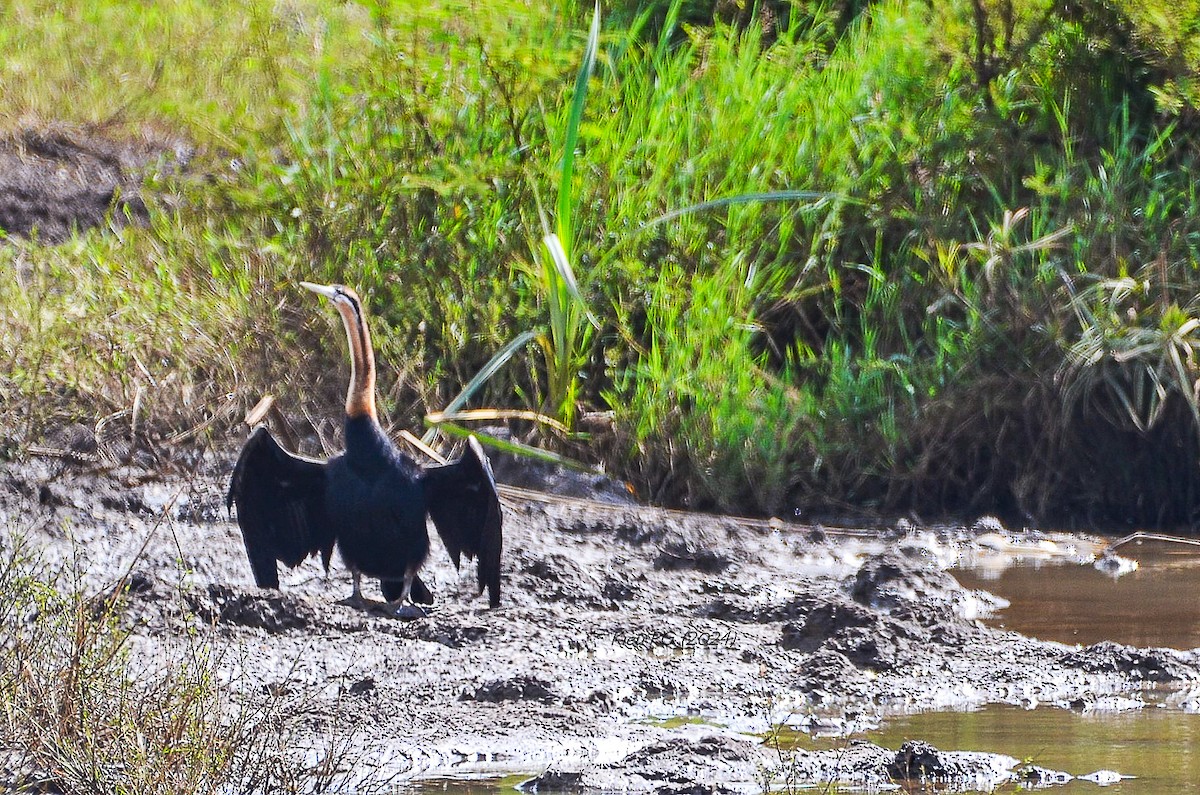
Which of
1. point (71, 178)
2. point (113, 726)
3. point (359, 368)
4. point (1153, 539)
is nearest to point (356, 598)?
point (359, 368)

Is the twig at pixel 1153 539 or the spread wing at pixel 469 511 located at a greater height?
the spread wing at pixel 469 511

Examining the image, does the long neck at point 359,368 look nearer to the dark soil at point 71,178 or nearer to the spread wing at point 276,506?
the spread wing at point 276,506

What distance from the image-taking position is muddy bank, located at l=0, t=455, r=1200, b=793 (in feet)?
12.8

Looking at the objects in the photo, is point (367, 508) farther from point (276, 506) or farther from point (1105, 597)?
point (1105, 597)

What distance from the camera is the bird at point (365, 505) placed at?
4.81 metres

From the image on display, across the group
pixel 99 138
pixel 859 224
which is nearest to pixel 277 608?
pixel 859 224

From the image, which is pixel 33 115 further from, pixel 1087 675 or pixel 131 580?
pixel 1087 675

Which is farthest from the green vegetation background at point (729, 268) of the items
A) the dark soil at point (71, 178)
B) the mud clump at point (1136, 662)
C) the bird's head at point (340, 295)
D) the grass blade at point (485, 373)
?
the mud clump at point (1136, 662)

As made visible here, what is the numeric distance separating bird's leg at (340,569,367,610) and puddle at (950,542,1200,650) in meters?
2.01

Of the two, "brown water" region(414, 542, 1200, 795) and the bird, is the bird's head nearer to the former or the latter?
the bird

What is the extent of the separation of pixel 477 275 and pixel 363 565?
199cm

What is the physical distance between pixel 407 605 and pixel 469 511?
1.16ft

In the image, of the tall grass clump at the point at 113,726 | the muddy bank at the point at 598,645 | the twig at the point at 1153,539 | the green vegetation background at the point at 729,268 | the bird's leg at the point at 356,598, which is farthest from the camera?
the green vegetation background at the point at 729,268

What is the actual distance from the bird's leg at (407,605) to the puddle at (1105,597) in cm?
184
